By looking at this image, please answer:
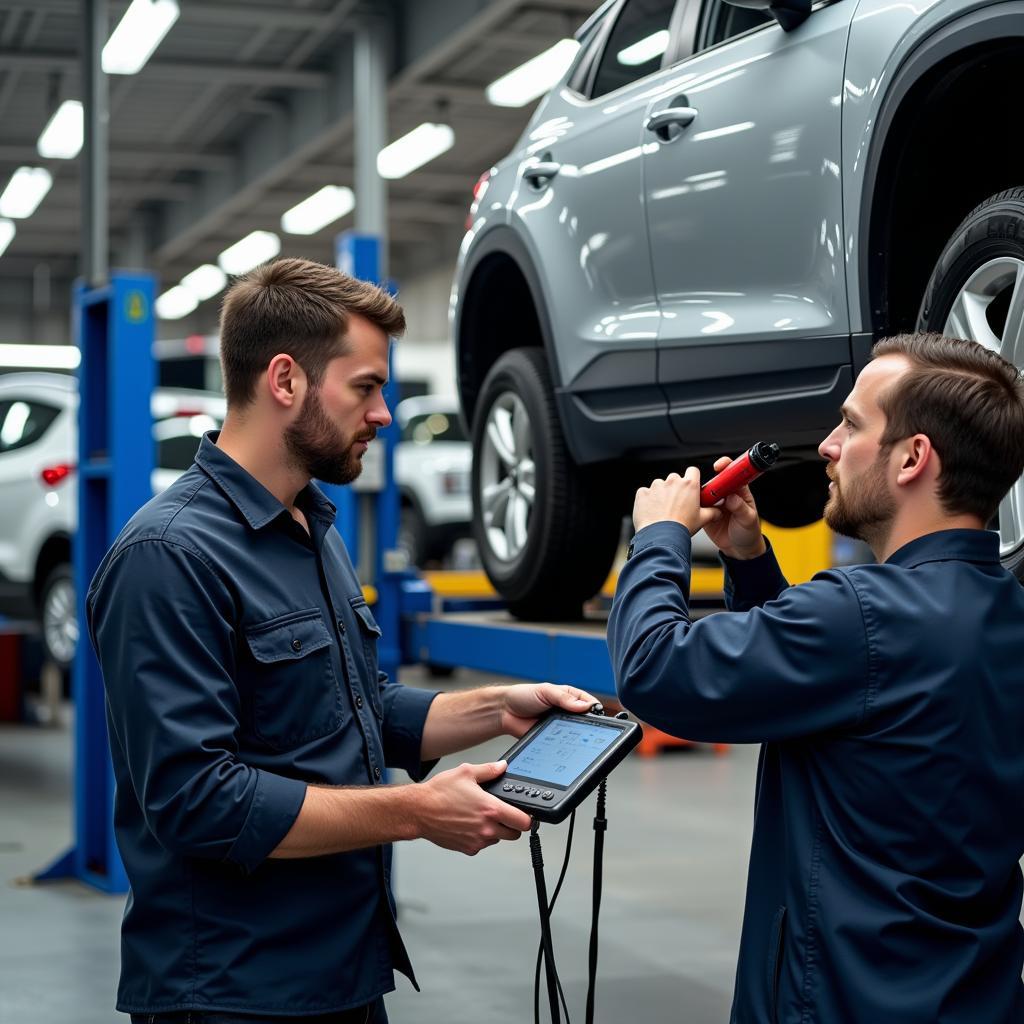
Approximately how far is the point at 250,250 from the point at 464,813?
67.3 feet

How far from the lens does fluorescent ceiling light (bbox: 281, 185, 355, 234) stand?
1845 centimetres

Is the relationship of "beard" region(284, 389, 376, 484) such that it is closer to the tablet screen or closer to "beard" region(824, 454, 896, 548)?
the tablet screen

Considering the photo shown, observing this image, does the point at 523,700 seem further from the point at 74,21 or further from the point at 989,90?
the point at 74,21

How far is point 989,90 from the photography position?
104 inches

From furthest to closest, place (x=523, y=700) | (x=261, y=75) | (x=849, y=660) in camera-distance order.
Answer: (x=261, y=75) < (x=523, y=700) < (x=849, y=660)

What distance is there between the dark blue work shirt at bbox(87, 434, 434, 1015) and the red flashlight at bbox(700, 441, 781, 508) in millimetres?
524

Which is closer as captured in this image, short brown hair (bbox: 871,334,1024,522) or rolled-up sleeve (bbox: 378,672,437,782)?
short brown hair (bbox: 871,334,1024,522)

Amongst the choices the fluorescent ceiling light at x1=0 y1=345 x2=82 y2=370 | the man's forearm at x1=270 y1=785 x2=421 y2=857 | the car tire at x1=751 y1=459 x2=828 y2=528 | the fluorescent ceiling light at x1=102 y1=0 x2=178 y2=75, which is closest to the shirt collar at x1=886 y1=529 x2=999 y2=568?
the man's forearm at x1=270 y1=785 x2=421 y2=857

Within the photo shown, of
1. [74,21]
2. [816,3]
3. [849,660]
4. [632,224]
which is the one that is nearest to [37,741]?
[74,21]

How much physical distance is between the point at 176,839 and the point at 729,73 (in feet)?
6.40

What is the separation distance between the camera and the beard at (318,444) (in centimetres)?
202

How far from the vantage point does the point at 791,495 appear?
12.9 ft

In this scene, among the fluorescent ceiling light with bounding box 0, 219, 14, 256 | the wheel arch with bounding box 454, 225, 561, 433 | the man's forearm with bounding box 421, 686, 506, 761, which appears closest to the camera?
the man's forearm with bounding box 421, 686, 506, 761

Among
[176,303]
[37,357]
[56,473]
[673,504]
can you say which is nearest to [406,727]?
[673,504]
